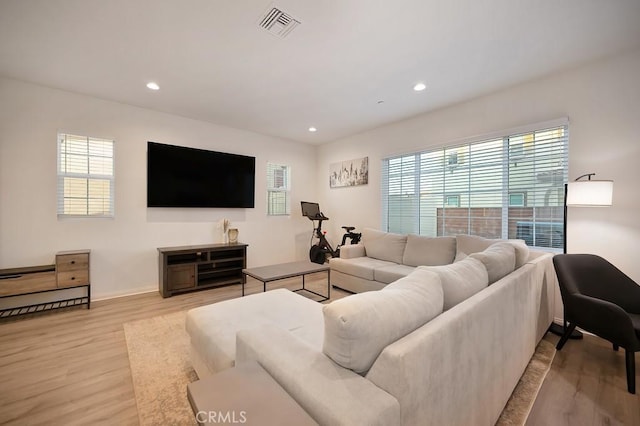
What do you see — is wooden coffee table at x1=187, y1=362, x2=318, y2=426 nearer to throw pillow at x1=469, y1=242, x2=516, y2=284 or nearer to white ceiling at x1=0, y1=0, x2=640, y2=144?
throw pillow at x1=469, y1=242, x2=516, y2=284

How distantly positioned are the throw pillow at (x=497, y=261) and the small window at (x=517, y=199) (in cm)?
157

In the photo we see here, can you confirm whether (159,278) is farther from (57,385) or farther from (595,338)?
(595,338)

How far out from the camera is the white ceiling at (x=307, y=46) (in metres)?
1.93

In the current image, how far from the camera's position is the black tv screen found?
12.9 ft

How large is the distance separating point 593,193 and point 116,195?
5.48 m

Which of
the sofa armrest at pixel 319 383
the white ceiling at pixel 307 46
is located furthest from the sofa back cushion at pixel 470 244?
the sofa armrest at pixel 319 383

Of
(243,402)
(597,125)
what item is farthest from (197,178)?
(597,125)

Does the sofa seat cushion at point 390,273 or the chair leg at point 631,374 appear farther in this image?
the sofa seat cushion at point 390,273

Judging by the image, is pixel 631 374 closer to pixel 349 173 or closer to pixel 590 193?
pixel 590 193

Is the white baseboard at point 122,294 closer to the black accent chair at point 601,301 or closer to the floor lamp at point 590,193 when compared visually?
the black accent chair at point 601,301

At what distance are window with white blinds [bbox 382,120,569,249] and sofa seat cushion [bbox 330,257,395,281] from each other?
93 centimetres

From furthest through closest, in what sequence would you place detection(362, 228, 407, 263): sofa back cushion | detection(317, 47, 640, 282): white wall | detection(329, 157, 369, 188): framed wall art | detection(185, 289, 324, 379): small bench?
1. detection(329, 157, 369, 188): framed wall art
2. detection(362, 228, 407, 263): sofa back cushion
3. detection(317, 47, 640, 282): white wall
4. detection(185, 289, 324, 379): small bench

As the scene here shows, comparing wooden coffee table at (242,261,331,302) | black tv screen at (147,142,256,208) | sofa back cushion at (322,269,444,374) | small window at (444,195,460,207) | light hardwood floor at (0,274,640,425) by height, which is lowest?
light hardwood floor at (0,274,640,425)

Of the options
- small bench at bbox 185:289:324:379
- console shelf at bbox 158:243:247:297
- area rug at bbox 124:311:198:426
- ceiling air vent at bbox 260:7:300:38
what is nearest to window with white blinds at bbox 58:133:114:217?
console shelf at bbox 158:243:247:297
